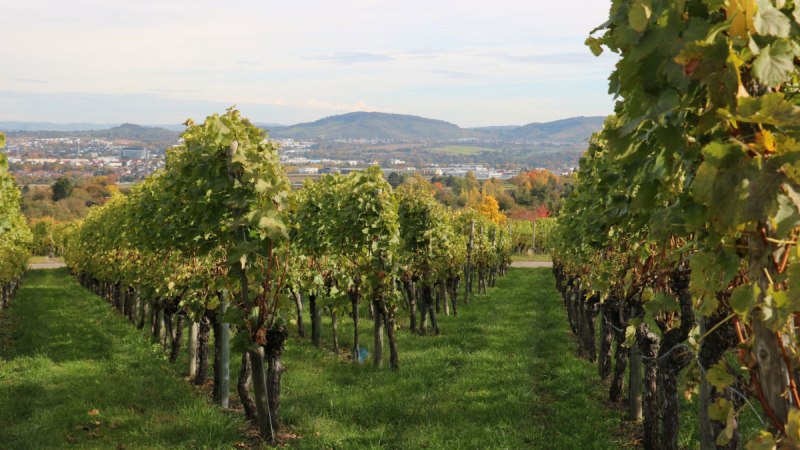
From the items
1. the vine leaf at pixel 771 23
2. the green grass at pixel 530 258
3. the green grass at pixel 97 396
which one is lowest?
the green grass at pixel 530 258

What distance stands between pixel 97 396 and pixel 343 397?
191 inches

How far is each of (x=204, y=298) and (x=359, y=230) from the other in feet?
12.6

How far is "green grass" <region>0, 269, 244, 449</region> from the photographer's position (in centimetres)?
1006

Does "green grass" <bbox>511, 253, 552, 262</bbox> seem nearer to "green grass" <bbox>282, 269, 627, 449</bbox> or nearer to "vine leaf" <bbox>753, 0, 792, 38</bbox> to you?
"green grass" <bbox>282, 269, 627, 449</bbox>

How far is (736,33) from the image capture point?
2.32 meters

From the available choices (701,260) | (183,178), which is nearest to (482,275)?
(183,178)

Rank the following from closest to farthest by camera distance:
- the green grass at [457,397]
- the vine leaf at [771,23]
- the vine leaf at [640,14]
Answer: the vine leaf at [771,23] < the vine leaf at [640,14] < the green grass at [457,397]

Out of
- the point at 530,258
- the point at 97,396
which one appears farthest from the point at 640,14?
the point at 530,258

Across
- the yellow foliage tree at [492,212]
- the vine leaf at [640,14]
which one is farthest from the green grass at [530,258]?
the vine leaf at [640,14]

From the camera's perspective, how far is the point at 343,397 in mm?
12195

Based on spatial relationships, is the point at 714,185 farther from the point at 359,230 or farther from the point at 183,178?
the point at 359,230

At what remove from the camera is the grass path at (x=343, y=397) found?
998 centimetres

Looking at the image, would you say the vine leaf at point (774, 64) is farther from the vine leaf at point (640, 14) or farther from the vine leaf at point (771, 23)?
the vine leaf at point (640, 14)

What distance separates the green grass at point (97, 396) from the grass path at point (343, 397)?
0.12 ft
